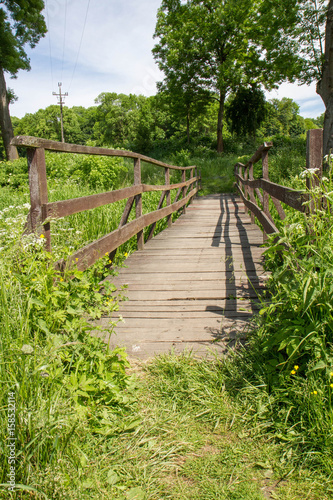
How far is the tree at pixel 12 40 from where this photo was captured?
19.1 meters

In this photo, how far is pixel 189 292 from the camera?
362 centimetres

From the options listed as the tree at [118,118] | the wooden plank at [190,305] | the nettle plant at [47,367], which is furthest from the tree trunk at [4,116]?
the tree at [118,118]

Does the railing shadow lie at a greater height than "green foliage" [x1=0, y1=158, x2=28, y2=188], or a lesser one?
lesser

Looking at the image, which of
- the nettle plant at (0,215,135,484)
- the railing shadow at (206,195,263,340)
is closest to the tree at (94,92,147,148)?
the railing shadow at (206,195,263,340)

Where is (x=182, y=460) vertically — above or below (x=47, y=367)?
below

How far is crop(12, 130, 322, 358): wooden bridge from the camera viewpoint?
2.43 m

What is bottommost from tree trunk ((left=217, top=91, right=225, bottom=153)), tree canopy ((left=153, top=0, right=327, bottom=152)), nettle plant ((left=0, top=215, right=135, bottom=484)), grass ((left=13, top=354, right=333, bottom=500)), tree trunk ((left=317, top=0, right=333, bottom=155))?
grass ((left=13, top=354, right=333, bottom=500))

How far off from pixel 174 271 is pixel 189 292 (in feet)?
2.55

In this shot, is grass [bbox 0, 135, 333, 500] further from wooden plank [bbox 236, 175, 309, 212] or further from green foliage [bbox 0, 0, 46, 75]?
green foliage [bbox 0, 0, 46, 75]

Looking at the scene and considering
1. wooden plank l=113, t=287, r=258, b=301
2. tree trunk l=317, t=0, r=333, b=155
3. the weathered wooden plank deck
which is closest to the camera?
the weathered wooden plank deck

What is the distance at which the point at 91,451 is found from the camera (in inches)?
64.1

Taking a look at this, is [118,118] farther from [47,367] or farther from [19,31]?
[47,367]

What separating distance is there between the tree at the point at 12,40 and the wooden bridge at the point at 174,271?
17.1 metres

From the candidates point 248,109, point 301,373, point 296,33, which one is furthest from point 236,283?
point 248,109
